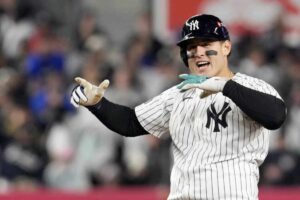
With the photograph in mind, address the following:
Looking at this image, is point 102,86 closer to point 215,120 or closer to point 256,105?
point 215,120

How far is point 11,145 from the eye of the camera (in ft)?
35.9

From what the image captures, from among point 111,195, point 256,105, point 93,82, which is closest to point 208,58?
point 256,105

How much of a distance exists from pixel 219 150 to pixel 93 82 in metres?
5.53

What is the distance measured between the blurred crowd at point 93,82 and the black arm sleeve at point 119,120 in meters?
4.28

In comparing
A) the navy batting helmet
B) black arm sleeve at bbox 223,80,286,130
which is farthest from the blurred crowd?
black arm sleeve at bbox 223,80,286,130

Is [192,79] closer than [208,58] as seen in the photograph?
Yes

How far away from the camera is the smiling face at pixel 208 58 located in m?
5.88

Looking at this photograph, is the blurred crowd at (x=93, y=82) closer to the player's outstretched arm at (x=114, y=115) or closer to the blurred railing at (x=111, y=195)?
the blurred railing at (x=111, y=195)

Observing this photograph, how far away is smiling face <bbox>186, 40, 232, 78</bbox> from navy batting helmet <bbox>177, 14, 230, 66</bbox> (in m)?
0.04

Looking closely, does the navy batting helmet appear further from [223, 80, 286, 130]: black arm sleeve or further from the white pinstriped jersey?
[223, 80, 286, 130]: black arm sleeve

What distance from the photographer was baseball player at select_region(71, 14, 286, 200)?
558 cm

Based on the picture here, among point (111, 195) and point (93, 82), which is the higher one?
point (93, 82)

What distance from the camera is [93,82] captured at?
11211 millimetres

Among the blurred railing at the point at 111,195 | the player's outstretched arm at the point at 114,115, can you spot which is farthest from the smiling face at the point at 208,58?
the blurred railing at the point at 111,195
